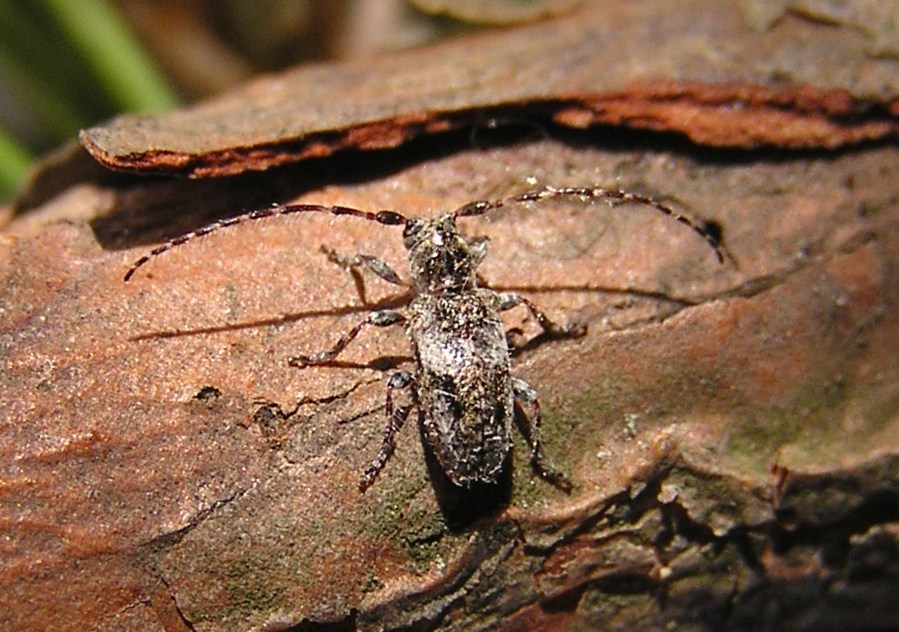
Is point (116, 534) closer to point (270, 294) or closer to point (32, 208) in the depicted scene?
point (270, 294)

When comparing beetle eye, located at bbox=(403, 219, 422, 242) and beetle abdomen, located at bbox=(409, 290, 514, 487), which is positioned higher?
beetle eye, located at bbox=(403, 219, 422, 242)

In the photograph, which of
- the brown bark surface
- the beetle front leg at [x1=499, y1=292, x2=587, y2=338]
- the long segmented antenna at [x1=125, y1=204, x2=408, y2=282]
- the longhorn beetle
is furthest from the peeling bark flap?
the beetle front leg at [x1=499, y1=292, x2=587, y2=338]

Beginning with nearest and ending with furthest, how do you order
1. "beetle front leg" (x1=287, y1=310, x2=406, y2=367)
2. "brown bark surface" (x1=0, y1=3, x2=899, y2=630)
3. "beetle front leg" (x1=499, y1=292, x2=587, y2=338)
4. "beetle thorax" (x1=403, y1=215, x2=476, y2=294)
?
1. "brown bark surface" (x1=0, y1=3, x2=899, y2=630)
2. "beetle front leg" (x1=287, y1=310, x2=406, y2=367)
3. "beetle front leg" (x1=499, y1=292, x2=587, y2=338)
4. "beetle thorax" (x1=403, y1=215, x2=476, y2=294)

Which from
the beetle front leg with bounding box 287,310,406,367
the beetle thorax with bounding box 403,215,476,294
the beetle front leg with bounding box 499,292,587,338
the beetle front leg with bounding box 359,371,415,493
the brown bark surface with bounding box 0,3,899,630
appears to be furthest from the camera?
the beetle thorax with bounding box 403,215,476,294

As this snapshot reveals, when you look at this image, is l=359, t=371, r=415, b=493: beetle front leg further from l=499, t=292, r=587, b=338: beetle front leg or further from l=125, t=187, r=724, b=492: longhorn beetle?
l=499, t=292, r=587, b=338: beetle front leg

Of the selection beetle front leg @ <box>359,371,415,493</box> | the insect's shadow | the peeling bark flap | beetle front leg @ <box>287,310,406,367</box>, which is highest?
the peeling bark flap

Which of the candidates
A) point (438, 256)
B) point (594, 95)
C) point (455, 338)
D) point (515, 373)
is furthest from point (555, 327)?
point (594, 95)

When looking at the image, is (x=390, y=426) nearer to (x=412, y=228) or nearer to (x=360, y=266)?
(x=360, y=266)
